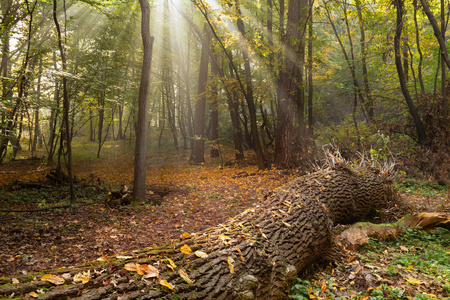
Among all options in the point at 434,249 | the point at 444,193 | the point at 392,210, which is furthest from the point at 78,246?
the point at 444,193

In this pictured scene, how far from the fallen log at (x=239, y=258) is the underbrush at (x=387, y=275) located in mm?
264

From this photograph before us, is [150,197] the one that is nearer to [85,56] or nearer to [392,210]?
[392,210]

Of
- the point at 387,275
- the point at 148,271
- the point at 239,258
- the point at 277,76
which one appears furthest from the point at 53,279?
the point at 277,76

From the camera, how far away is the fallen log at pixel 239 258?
1.70m

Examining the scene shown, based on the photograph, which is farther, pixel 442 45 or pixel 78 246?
pixel 442 45

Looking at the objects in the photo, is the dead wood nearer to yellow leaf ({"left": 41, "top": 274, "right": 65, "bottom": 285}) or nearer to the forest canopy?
the forest canopy

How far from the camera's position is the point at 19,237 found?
13.3ft

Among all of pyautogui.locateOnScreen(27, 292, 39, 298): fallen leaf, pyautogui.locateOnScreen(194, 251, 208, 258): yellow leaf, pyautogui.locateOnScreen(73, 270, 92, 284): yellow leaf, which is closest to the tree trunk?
pyautogui.locateOnScreen(194, 251, 208, 258): yellow leaf

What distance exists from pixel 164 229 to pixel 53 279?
10.9ft

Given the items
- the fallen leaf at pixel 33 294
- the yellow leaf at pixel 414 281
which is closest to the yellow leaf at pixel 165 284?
the fallen leaf at pixel 33 294

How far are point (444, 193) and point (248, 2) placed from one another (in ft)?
32.6

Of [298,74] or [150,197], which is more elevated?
[298,74]

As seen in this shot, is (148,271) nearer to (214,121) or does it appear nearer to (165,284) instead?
(165,284)

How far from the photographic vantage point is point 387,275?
2803 millimetres
